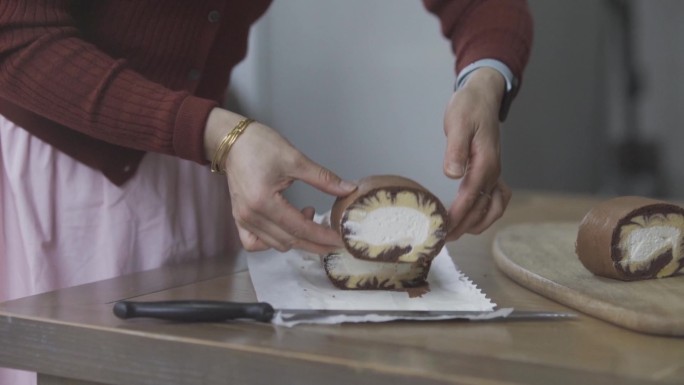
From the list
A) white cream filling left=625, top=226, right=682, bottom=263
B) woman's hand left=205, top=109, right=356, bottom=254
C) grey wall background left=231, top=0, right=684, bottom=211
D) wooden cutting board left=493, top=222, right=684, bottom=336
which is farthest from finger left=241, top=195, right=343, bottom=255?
grey wall background left=231, top=0, right=684, bottom=211

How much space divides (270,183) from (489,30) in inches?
17.6

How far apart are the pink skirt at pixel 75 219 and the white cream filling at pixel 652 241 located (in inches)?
21.4

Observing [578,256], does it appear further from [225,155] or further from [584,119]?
[584,119]

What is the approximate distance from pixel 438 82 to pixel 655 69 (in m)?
1.29

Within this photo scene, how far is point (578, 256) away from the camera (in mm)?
1034

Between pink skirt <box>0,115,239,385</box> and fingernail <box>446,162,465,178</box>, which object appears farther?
pink skirt <box>0,115,239,385</box>

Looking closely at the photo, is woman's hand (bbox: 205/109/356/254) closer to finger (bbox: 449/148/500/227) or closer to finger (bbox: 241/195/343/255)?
finger (bbox: 241/195/343/255)

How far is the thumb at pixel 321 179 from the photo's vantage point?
0.85 meters

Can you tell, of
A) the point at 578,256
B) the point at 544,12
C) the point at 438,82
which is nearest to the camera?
the point at 578,256

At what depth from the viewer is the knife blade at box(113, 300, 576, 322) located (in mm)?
775

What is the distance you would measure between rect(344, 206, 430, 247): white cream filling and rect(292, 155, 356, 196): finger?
3cm

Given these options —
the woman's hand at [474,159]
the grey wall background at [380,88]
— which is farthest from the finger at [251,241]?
the grey wall background at [380,88]

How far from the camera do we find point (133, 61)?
1087 mm

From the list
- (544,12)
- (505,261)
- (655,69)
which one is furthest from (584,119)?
(505,261)
